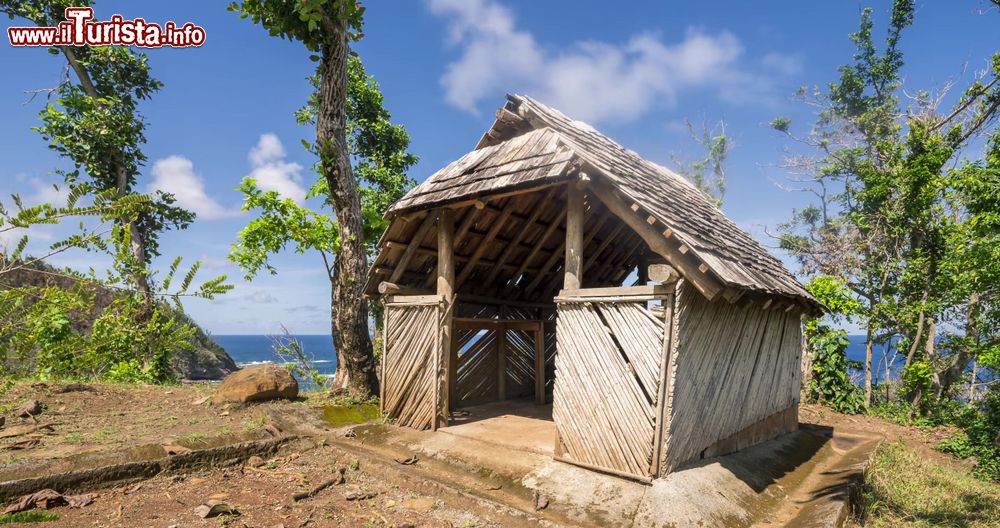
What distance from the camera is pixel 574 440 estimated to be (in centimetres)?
594

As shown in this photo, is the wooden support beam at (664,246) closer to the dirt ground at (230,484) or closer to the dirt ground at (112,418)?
the dirt ground at (230,484)

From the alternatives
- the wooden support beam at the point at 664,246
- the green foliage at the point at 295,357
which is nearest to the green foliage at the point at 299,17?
the wooden support beam at the point at 664,246

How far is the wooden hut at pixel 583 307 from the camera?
5.41 metres

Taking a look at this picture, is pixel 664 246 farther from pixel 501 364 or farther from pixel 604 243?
pixel 501 364

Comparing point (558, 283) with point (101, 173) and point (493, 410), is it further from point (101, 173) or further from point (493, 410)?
point (101, 173)

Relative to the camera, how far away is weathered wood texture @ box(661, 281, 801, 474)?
5.43 m

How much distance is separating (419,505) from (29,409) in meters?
6.24

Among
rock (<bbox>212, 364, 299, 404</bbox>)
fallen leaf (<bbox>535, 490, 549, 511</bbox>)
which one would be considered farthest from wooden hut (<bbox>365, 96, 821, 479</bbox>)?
rock (<bbox>212, 364, 299, 404</bbox>)

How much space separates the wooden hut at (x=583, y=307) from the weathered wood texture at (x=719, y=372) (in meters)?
0.03

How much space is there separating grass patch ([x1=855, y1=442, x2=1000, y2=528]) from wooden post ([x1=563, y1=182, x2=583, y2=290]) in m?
4.42

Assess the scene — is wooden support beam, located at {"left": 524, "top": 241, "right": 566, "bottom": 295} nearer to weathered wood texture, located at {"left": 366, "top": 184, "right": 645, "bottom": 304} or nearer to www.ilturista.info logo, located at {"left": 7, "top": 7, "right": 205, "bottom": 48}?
weathered wood texture, located at {"left": 366, "top": 184, "right": 645, "bottom": 304}

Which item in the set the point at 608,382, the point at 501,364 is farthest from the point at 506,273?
the point at 608,382

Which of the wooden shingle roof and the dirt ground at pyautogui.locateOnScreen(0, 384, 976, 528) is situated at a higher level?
the wooden shingle roof

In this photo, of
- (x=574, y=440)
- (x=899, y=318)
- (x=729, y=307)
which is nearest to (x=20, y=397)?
(x=574, y=440)
